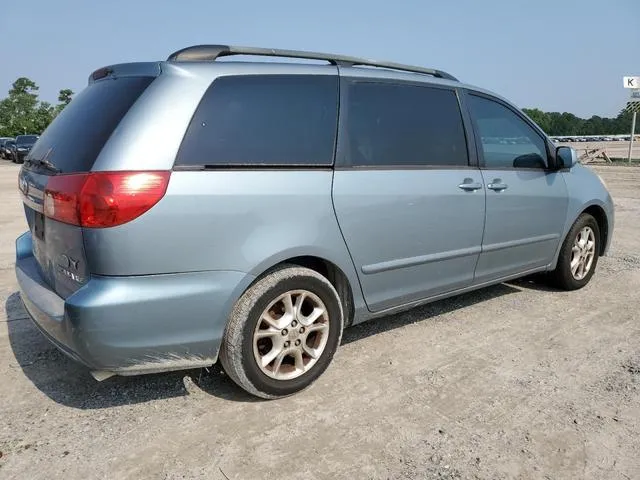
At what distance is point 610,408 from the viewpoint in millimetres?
2744

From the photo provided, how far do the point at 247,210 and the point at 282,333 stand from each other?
70 cm

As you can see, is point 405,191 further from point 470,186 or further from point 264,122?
point 264,122

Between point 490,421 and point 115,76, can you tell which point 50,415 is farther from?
point 490,421

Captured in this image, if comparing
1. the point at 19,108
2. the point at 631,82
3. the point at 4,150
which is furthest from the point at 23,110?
the point at 631,82

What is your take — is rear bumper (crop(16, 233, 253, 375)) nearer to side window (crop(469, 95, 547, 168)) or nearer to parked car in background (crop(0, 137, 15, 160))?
side window (crop(469, 95, 547, 168))

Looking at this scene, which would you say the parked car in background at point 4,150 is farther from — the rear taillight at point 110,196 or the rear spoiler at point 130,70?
the rear taillight at point 110,196

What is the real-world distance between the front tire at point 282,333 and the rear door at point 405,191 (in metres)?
0.33

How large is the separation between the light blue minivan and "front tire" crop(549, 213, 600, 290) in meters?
1.25

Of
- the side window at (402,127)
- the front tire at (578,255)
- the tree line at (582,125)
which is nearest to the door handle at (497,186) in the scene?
the side window at (402,127)

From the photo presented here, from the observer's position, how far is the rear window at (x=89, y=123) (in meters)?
2.43

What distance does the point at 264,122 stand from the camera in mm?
2709

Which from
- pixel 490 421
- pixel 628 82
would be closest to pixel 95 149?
pixel 490 421

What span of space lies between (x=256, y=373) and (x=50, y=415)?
1.05m

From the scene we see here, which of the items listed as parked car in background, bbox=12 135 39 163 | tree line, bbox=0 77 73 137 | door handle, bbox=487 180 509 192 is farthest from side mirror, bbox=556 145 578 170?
tree line, bbox=0 77 73 137
